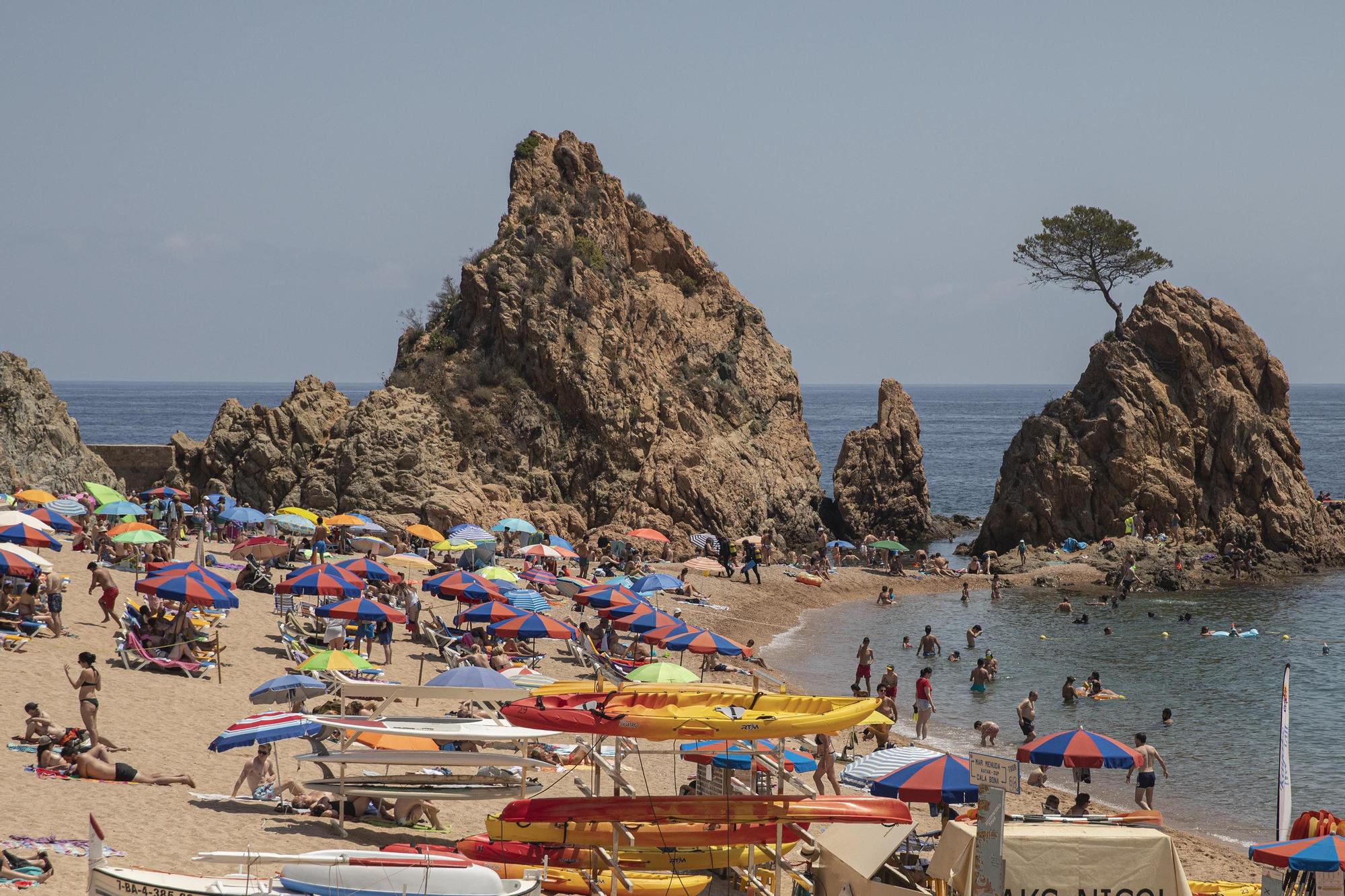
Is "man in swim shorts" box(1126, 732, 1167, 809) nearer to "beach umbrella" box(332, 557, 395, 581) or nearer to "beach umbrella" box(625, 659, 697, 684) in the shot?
"beach umbrella" box(625, 659, 697, 684)

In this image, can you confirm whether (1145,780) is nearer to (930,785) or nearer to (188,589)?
(930,785)

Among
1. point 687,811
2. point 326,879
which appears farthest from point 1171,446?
point 326,879

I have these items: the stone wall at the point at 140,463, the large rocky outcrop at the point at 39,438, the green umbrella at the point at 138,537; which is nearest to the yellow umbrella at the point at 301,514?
the green umbrella at the point at 138,537

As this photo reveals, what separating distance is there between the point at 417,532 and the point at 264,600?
7910 millimetres

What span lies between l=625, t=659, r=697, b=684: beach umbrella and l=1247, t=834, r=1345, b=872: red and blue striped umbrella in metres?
9.41

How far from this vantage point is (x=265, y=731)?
16.0 metres

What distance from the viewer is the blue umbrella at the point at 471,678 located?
56.2 feet

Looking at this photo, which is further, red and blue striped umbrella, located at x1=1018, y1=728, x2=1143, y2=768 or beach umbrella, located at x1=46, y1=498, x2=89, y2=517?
beach umbrella, located at x1=46, y1=498, x2=89, y2=517

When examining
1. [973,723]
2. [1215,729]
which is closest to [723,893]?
[973,723]

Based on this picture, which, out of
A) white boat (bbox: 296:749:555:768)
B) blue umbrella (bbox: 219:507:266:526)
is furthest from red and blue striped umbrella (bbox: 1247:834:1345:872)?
blue umbrella (bbox: 219:507:266:526)

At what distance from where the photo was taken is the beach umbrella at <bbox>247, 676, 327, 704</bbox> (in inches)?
742

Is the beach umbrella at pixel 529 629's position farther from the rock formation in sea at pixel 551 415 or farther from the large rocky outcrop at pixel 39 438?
the large rocky outcrop at pixel 39 438

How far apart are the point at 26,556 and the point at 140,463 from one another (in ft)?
99.1

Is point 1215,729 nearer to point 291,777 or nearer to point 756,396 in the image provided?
point 291,777
